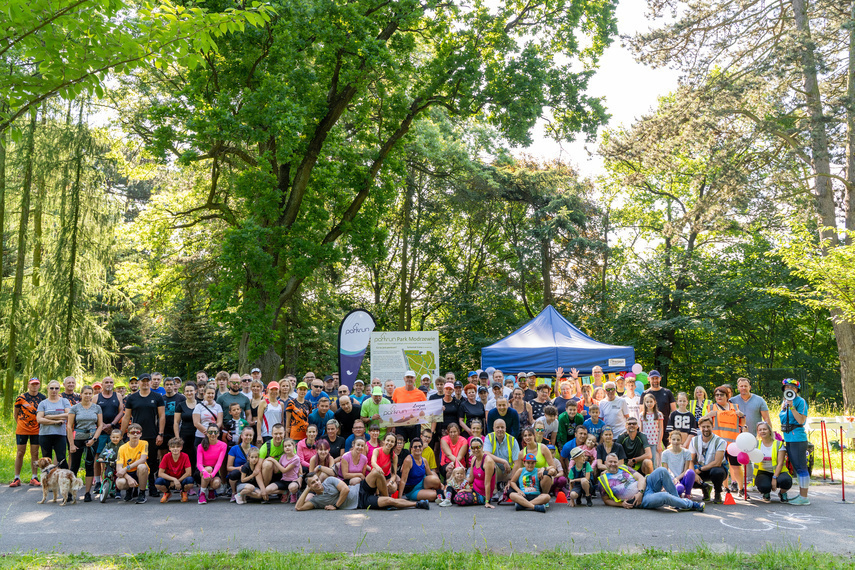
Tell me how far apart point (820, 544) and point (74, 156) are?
17.8 metres

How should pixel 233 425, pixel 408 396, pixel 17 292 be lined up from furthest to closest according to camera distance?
pixel 17 292, pixel 408 396, pixel 233 425

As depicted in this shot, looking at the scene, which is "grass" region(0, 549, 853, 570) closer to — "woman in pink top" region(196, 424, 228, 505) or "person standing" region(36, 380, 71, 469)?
"woman in pink top" region(196, 424, 228, 505)

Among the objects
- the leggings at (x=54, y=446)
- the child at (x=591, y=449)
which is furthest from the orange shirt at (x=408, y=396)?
the leggings at (x=54, y=446)

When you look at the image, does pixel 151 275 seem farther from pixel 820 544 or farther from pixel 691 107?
pixel 820 544

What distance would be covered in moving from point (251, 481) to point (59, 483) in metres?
2.62

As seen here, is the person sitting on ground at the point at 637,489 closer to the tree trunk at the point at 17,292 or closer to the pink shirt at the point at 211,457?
the pink shirt at the point at 211,457

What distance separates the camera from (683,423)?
9.80 metres

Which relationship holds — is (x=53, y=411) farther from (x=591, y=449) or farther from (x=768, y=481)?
(x=768, y=481)

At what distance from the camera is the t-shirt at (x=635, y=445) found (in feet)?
30.7

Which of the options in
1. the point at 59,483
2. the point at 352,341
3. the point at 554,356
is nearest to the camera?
the point at 59,483

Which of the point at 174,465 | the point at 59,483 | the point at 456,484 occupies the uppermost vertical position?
the point at 174,465

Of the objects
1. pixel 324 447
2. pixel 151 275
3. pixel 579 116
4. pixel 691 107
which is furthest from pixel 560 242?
pixel 324 447

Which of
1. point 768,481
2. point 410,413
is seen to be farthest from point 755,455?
point 410,413

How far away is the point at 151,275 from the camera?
67.5ft
